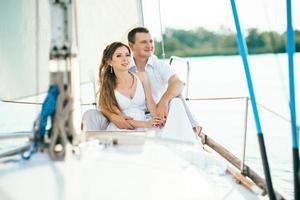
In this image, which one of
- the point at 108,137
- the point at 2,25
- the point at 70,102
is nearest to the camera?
the point at 70,102

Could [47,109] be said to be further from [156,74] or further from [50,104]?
[156,74]

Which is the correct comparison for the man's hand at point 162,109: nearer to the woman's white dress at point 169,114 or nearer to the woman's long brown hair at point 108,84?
the woman's white dress at point 169,114

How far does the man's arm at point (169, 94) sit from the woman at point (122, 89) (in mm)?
92

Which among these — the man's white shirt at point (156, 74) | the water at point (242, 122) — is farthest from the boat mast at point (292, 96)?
the man's white shirt at point (156, 74)

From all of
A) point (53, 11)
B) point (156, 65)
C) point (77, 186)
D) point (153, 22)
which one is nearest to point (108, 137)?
point (77, 186)

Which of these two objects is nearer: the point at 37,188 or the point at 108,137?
the point at 37,188

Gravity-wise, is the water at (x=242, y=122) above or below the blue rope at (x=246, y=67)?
below

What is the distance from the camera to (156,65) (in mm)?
2924

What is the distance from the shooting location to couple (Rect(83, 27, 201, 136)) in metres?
2.61

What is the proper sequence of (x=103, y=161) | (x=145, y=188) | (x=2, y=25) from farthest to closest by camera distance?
1. (x=2, y=25)
2. (x=103, y=161)
3. (x=145, y=188)

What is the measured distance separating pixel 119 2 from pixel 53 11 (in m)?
2.61

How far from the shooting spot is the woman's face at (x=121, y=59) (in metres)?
2.69

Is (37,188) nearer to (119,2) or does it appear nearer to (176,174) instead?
(176,174)

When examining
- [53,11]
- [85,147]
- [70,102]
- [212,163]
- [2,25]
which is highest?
[2,25]
